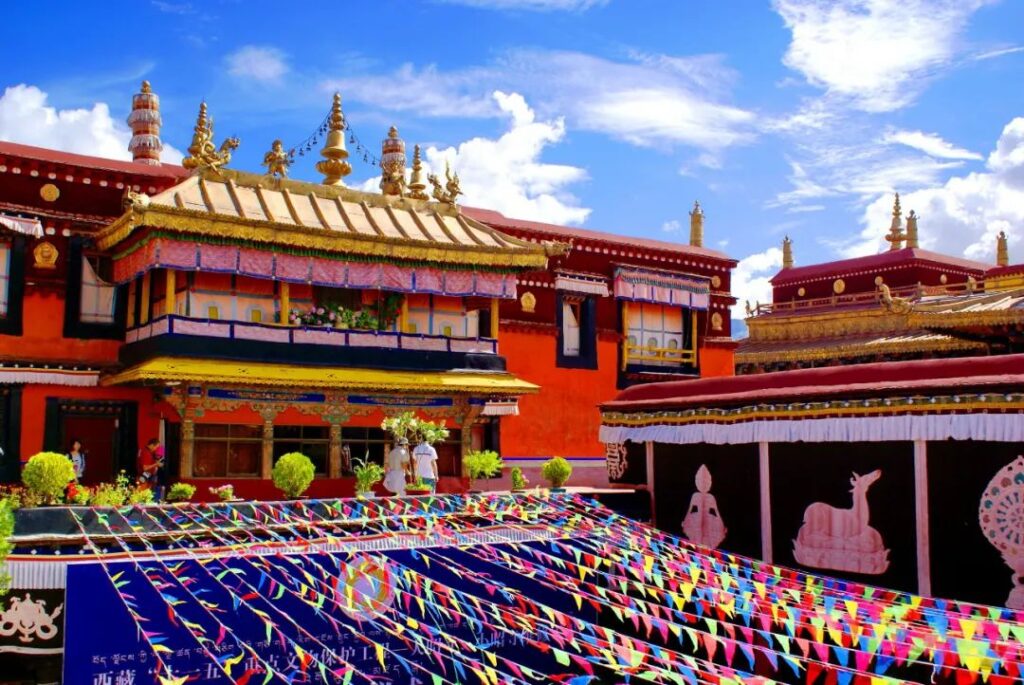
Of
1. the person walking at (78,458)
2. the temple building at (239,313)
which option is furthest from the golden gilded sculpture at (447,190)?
the person walking at (78,458)

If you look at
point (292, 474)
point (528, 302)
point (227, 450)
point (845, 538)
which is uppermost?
point (528, 302)

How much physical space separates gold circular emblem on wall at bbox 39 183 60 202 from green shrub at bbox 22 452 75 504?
26.6 feet

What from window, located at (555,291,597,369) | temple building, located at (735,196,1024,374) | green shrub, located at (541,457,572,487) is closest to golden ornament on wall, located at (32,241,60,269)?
green shrub, located at (541,457,572,487)

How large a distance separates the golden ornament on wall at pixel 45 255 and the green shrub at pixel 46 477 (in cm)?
746

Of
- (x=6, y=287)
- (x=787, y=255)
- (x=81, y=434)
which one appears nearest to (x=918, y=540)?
(x=81, y=434)

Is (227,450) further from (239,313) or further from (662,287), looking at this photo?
(662,287)

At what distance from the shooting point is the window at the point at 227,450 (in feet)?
61.9

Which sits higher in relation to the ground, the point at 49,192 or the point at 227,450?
the point at 49,192

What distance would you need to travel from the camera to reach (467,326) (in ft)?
74.0

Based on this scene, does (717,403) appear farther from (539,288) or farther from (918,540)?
(539,288)

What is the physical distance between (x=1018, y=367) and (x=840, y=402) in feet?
8.01

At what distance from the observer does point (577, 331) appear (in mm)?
25969

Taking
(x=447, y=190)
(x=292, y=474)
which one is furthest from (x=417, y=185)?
(x=292, y=474)

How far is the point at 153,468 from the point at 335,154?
896cm
